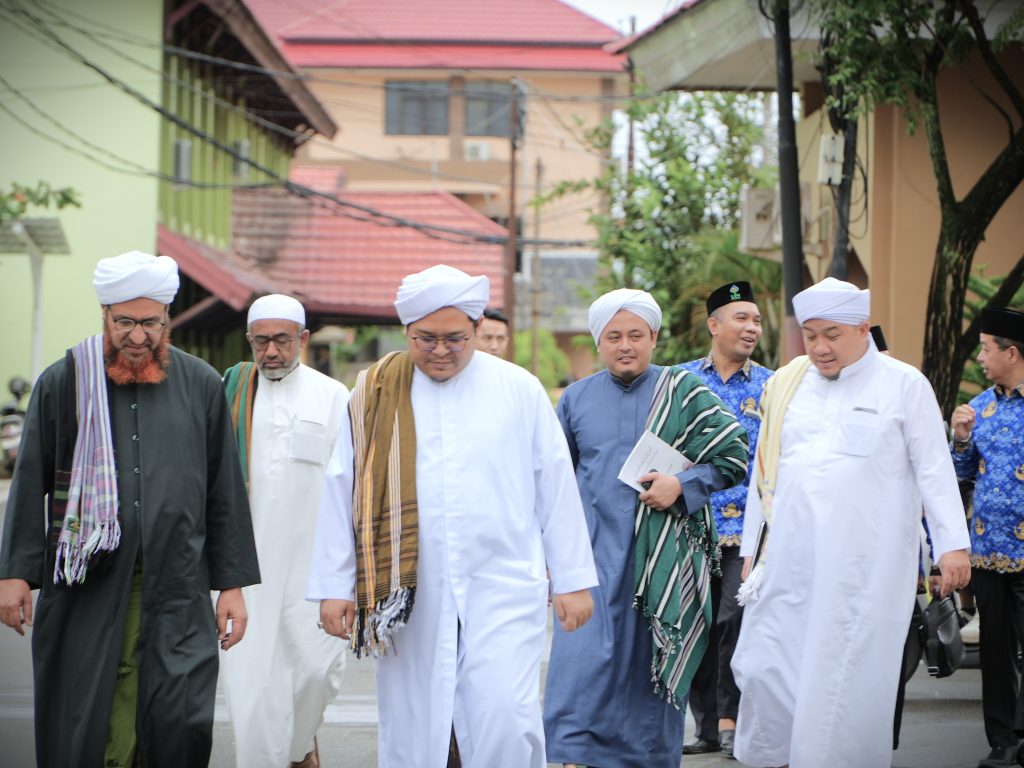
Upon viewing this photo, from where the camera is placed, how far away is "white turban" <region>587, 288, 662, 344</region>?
7145 mm

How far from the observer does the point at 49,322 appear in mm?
24906

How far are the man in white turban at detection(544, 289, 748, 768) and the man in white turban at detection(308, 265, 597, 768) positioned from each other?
3.72 feet

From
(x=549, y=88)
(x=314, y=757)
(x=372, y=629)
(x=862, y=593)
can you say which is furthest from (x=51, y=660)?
(x=549, y=88)

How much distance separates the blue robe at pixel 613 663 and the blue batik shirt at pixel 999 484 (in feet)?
5.00

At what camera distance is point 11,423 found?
24.5 meters

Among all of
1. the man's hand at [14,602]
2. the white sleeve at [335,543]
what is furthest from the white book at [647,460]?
the man's hand at [14,602]

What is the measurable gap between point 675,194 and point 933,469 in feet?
50.1

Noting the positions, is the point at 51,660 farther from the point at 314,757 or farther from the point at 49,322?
the point at 49,322

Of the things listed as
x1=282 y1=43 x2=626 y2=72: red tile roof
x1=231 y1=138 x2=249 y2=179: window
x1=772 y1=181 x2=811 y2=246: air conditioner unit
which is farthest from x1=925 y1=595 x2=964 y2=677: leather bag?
x1=282 y1=43 x2=626 y2=72: red tile roof

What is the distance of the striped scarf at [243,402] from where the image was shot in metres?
7.65

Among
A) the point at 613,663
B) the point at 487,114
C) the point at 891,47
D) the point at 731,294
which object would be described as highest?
the point at 487,114

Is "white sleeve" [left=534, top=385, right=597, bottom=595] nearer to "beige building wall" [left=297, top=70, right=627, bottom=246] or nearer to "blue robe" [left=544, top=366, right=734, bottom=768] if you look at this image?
"blue robe" [left=544, top=366, right=734, bottom=768]

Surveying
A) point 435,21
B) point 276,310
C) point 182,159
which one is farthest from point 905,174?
point 435,21

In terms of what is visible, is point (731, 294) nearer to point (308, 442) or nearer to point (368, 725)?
point (308, 442)
